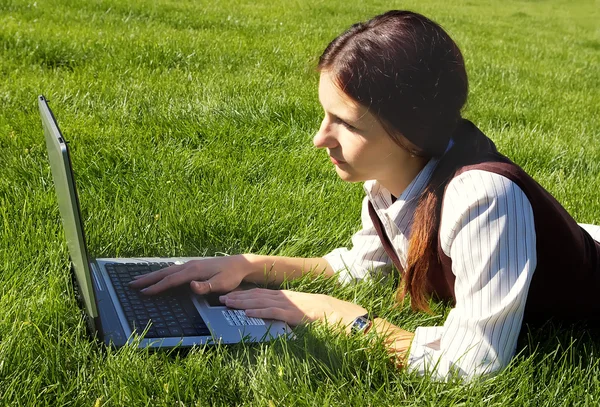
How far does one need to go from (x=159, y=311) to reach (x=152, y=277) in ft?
0.62

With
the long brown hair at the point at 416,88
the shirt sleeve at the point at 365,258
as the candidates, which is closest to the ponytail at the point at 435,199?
the long brown hair at the point at 416,88

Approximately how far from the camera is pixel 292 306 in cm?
236

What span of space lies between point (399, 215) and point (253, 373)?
0.68m

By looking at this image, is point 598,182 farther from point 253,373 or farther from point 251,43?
point 251,43

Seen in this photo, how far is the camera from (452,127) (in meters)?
2.21

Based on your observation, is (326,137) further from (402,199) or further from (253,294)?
(253,294)

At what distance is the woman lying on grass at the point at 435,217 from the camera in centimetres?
198

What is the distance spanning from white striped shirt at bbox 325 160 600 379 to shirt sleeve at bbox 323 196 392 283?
584 millimetres

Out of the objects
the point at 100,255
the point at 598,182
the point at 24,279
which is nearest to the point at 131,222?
the point at 100,255

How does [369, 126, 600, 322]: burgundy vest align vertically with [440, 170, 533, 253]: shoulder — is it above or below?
below

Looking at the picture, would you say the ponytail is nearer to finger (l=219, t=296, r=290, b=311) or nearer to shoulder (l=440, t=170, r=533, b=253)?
shoulder (l=440, t=170, r=533, b=253)

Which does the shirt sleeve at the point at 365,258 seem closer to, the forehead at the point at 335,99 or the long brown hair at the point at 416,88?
the long brown hair at the point at 416,88

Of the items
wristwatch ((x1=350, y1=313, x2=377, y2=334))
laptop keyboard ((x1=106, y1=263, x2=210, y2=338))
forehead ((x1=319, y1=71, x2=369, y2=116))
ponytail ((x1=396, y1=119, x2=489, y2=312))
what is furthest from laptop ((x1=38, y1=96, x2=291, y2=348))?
forehead ((x1=319, y1=71, x2=369, y2=116))

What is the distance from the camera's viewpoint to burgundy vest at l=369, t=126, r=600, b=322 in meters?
2.07
